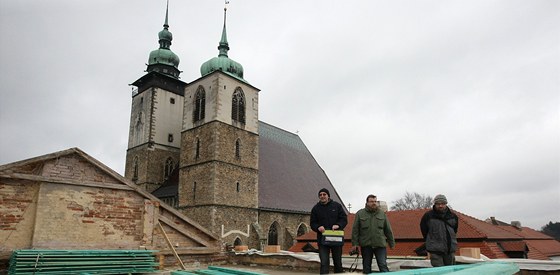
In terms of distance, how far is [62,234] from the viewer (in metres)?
9.24

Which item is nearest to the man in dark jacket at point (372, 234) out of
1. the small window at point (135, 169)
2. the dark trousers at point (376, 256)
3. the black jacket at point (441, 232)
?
the dark trousers at point (376, 256)

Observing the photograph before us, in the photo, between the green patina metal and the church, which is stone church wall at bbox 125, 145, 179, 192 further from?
the green patina metal

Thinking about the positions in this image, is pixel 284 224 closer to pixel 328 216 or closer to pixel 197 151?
pixel 197 151

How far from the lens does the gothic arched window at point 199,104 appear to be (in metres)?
27.5

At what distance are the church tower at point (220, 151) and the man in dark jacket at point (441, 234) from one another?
734 inches

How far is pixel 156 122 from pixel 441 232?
28154mm

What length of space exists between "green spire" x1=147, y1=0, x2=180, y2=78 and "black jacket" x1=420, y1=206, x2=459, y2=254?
30.6 m

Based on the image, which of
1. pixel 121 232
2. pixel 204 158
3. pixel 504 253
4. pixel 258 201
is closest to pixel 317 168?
pixel 258 201

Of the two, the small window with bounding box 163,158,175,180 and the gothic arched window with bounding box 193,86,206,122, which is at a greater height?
the gothic arched window with bounding box 193,86,206,122

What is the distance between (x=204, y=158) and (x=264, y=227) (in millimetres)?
6244

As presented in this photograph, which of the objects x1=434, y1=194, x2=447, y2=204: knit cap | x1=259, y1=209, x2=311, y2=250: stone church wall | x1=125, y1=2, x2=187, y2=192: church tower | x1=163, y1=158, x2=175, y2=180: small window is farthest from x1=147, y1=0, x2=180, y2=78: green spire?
x1=434, y1=194, x2=447, y2=204: knit cap

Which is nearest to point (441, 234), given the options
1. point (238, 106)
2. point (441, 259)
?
point (441, 259)

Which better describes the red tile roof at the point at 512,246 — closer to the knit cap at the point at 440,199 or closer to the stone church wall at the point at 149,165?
the knit cap at the point at 440,199

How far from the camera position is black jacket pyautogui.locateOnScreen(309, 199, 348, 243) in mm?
6441
